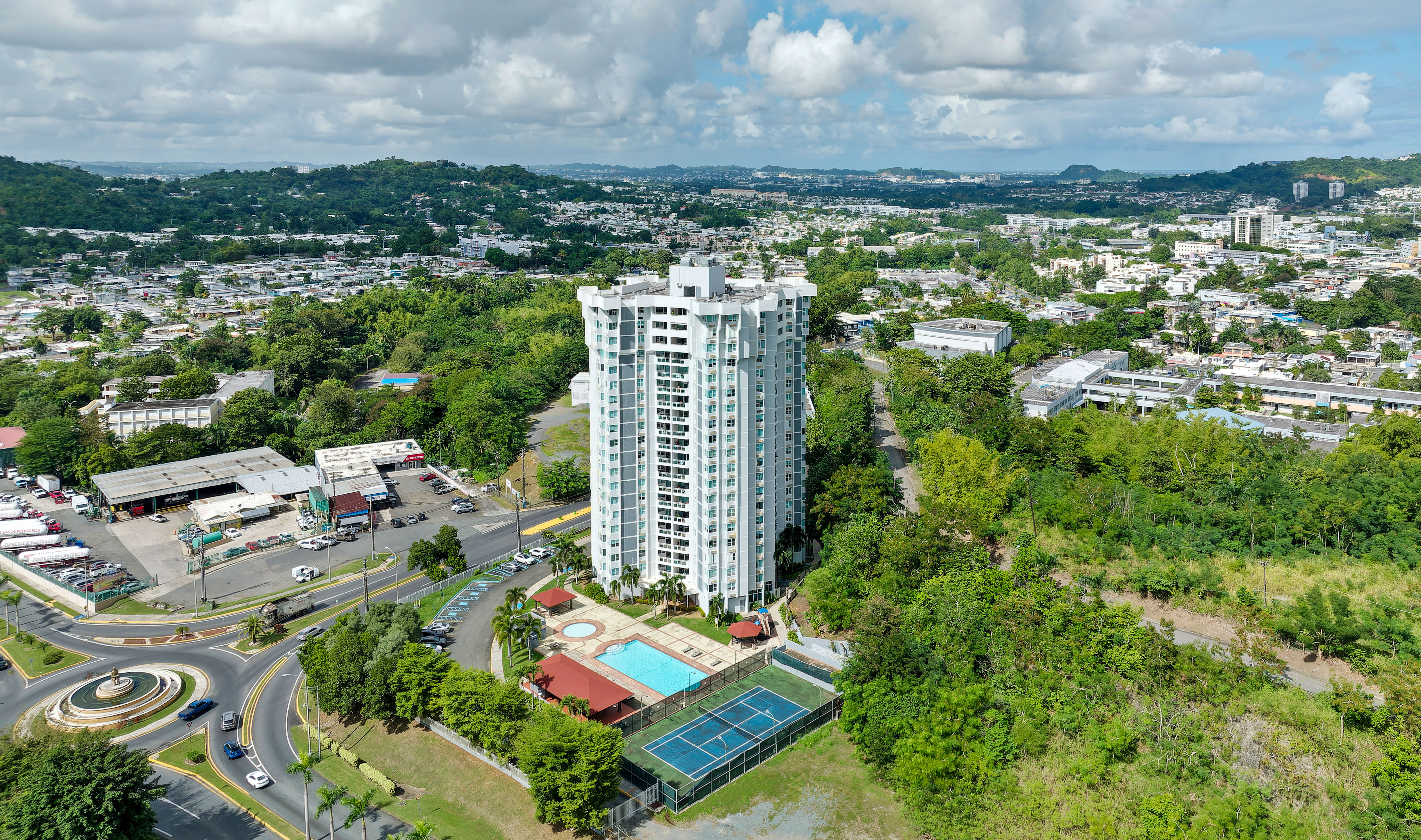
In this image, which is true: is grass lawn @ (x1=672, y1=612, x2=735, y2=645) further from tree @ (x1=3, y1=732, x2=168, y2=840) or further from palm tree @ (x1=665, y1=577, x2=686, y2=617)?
tree @ (x1=3, y1=732, x2=168, y2=840)

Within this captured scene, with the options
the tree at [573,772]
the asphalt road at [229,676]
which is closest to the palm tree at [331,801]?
the asphalt road at [229,676]

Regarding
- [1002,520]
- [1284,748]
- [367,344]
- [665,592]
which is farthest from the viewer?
[367,344]

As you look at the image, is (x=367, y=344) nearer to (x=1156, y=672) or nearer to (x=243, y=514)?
(x=243, y=514)

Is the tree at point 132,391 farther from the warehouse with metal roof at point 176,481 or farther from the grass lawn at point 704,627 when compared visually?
the grass lawn at point 704,627

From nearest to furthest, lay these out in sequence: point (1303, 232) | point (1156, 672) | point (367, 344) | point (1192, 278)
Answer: point (1156, 672) → point (367, 344) → point (1192, 278) → point (1303, 232)

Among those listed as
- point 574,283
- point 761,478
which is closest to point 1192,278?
point 574,283

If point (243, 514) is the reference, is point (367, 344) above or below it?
above
